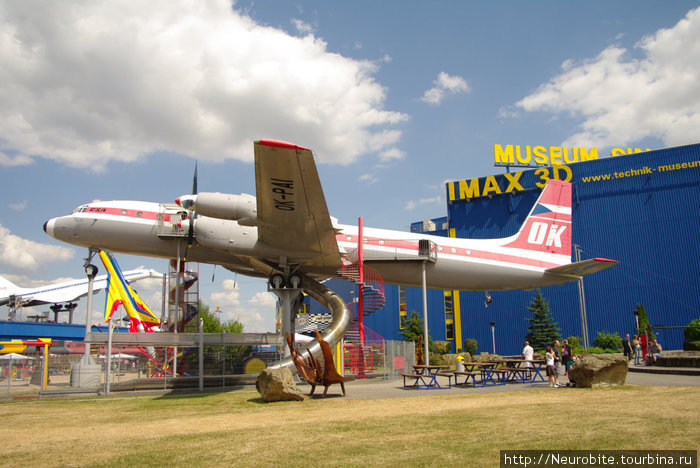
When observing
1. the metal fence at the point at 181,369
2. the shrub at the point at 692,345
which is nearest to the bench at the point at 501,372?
the metal fence at the point at 181,369

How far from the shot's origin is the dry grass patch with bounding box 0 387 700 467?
6.68 m

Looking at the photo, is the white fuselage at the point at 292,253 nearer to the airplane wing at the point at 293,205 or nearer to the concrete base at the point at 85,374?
the airplane wing at the point at 293,205

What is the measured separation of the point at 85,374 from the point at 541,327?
3620 centimetres

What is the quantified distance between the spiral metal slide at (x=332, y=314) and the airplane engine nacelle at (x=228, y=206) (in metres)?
4.93

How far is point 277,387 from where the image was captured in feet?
44.0

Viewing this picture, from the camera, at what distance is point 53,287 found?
68000 millimetres

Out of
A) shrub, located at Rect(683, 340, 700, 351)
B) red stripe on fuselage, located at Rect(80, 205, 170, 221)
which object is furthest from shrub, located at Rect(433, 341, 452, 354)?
red stripe on fuselage, located at Rect(80, 205, 170, 221)

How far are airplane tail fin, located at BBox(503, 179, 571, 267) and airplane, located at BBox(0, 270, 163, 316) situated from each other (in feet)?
180

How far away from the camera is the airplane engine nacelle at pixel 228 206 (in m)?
18.1

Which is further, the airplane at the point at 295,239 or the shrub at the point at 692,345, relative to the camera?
the shrub at the point at 692,345

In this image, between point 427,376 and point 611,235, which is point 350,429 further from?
point 611,235

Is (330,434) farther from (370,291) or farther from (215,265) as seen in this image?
(215,265)

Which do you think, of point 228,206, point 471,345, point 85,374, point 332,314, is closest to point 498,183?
point 471,345

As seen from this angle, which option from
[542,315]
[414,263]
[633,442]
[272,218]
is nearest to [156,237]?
[272,218]
